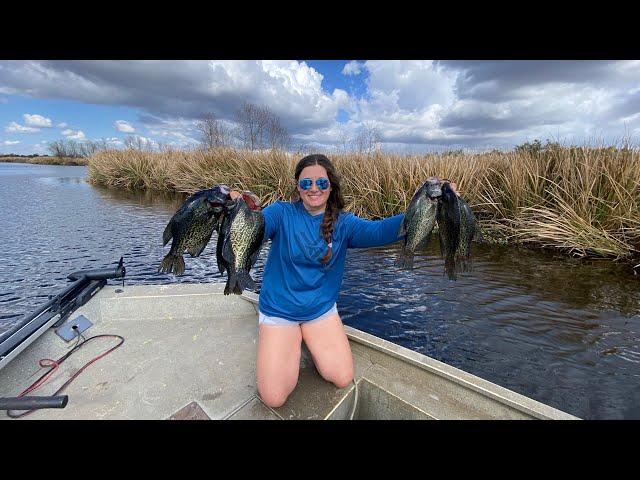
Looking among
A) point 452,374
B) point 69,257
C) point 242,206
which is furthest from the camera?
point 69,257

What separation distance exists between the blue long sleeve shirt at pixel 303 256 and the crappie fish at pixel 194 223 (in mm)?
609

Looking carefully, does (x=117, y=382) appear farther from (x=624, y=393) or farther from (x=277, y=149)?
(x=277, y=149)

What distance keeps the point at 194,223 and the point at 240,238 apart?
15.1 inches

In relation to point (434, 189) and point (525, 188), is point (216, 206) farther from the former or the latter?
point (525, 188)

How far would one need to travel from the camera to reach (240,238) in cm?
209

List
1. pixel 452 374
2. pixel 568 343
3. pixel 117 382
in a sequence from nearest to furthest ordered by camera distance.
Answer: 1. pixel 452 374
2. pixel 117 382
3. pixel 568 343

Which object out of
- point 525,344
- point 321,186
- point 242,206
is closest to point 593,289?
point 525,344

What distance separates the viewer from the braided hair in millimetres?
2760

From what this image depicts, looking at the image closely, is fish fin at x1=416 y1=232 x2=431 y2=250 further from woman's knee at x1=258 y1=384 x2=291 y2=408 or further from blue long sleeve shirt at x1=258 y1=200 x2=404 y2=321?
woman's knee at x1=258 y1=384 x2=291 y2=408

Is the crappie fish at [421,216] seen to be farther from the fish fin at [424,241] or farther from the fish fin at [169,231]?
the fish fin at [169,231]

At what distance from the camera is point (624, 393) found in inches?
121

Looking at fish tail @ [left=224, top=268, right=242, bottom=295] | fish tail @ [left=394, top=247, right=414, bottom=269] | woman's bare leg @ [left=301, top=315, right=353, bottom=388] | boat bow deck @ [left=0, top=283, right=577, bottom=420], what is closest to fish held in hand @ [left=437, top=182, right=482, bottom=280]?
fish tail @ [left=394, top=247, right=414, bottom=269]

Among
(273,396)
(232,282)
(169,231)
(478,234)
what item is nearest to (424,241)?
(478,234)

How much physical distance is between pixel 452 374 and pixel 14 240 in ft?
39.2
